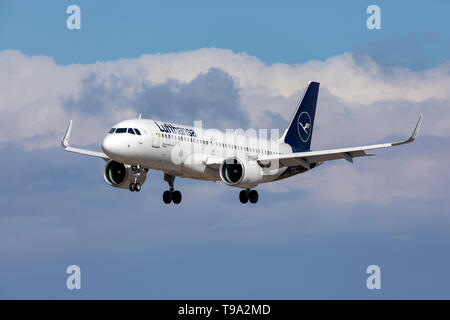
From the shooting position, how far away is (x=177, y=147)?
62.7m

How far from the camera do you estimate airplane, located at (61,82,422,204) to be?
6016cm

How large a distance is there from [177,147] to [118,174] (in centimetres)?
617

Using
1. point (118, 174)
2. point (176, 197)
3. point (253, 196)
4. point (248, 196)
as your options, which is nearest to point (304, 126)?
point (248, 196)

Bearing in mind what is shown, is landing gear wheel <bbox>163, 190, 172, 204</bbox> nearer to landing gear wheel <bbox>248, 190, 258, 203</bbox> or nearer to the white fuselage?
the white fuselage

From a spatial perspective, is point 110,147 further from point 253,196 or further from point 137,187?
point 253,196

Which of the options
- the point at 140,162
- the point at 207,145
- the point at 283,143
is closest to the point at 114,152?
the point at 140,162

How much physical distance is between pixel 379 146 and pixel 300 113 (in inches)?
735

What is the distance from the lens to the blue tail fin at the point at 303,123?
256ft

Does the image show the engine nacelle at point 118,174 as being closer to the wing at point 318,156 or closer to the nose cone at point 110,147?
the nose cone at point 110,147

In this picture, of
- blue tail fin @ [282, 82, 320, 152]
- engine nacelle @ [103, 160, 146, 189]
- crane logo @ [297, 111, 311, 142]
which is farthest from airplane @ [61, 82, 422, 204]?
crane logo @ [297, 111, 311, 142]

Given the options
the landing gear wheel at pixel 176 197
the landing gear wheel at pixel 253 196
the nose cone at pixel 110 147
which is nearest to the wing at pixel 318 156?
the landing gear wheel at pixel 253 196

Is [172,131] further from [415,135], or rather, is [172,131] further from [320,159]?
[415,135]

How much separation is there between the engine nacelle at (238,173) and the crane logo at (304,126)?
554 inches

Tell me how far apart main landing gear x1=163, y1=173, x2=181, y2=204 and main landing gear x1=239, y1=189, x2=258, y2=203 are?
464 centimetres
